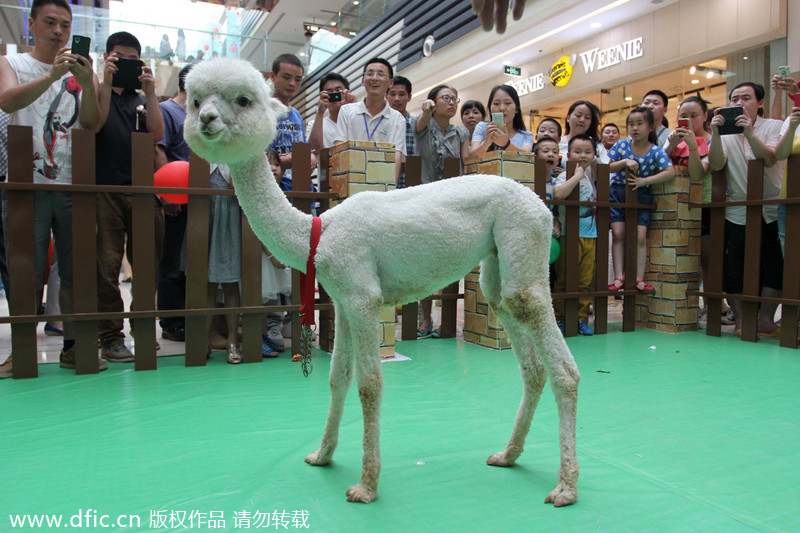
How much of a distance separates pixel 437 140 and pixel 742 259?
339 centimetres

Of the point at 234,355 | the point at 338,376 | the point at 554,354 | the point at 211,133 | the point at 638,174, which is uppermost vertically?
the point at 638,174

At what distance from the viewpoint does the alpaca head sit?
6.75 ft

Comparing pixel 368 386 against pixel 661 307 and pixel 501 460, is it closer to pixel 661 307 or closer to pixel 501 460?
pixel 501 460

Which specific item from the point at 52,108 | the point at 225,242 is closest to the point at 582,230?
the point at 225,242

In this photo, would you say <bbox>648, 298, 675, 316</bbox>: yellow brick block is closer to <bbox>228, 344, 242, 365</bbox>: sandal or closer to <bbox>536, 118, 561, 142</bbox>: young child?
<bbox>536, 118, 561, 142</bbox>: young child

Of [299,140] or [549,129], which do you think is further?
[549,129]

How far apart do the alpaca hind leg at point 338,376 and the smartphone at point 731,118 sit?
4750mm

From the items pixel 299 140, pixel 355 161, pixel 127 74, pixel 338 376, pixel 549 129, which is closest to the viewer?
pixel 338 376

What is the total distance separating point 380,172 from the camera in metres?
4.64

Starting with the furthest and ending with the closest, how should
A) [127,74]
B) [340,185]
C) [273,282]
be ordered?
[273,282]
[340,185]
[127,74]

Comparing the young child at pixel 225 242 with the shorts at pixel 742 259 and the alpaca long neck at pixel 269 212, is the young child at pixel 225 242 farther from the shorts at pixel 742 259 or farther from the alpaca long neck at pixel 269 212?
the shorts at pixel 742 259

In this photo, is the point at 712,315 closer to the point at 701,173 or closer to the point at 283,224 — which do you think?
the point at 701,173

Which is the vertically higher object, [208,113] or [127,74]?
[127,74]

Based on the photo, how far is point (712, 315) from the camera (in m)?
5.79
